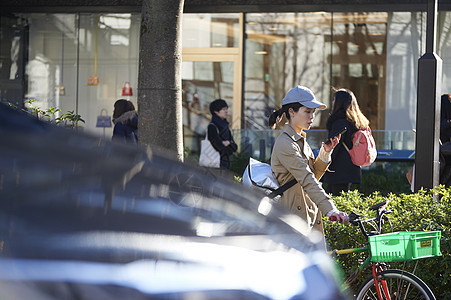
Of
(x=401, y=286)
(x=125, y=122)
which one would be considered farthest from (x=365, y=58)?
(x=401, y=286)

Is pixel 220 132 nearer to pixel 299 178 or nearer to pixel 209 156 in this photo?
pixel 209 156

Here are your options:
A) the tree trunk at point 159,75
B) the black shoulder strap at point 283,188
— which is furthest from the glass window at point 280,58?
the black shoulder strap at point 283,188

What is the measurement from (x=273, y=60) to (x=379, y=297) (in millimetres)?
11397

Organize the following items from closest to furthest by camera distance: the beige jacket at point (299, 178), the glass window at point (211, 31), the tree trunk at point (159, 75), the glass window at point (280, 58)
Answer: the beige jacket at point (299, 178) < the tree trunk at point (159, 75) < the glass window at point (280, 58) < the glass window at point (211, 31)

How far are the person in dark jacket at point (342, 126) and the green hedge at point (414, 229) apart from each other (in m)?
1.29

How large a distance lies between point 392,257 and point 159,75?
2.80 m

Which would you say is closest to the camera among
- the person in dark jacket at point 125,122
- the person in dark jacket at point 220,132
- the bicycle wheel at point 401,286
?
the bicycle wheel at point 401,286

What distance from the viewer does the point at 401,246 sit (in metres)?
3.93

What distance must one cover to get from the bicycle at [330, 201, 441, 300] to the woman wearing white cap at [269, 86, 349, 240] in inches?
10.0

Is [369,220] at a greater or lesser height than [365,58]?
lesser

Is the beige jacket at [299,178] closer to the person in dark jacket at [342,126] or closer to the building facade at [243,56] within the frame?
the person in dark jacket at [342,126]

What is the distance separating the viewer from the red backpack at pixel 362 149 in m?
6.98

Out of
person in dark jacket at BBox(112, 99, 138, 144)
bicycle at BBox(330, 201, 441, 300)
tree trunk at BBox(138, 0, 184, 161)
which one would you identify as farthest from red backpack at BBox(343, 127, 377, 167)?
person in dark jacket at BBox(112, 99, 138, 144)

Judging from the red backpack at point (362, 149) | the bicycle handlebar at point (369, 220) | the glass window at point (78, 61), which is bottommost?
the bicycle handlebar at point (369, 220)
